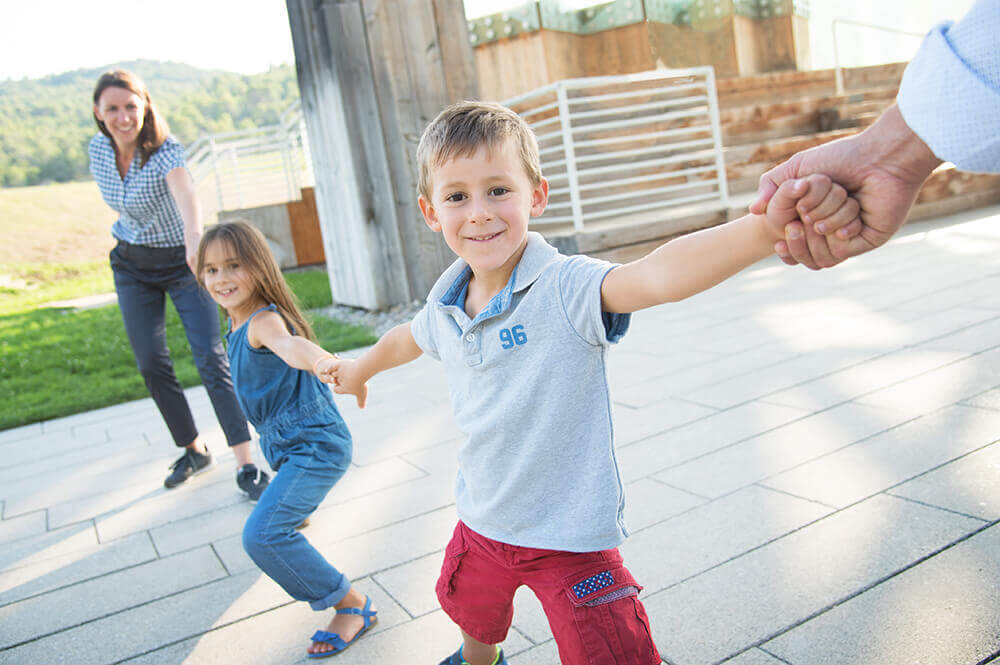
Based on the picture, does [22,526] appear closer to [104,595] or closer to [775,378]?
[104,595]

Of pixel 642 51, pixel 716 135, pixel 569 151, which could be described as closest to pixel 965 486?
pixel 569 151

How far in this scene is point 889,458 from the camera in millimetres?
2773

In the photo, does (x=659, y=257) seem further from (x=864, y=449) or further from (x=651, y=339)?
(x=651, y=339)

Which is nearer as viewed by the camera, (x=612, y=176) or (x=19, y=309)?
(x=612, y=176)

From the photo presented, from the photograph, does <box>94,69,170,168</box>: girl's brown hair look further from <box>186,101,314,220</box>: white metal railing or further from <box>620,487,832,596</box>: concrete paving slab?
→ <box>186,101,314,220</box>: white metal railing

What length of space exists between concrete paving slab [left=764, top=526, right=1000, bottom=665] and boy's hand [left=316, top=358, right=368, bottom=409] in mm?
1171

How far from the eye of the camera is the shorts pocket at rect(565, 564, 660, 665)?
1.47 metres

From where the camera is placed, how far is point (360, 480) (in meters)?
3.47

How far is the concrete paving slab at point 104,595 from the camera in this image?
8.28ft

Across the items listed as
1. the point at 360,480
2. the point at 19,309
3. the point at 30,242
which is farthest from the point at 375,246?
the point at 30,242

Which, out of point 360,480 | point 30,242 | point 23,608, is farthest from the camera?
point 30,242

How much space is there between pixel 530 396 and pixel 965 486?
1666 mm

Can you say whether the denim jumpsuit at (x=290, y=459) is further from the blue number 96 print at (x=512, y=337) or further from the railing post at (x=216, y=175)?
the railing post at (x=216, y=175)

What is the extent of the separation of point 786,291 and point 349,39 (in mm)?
4325
